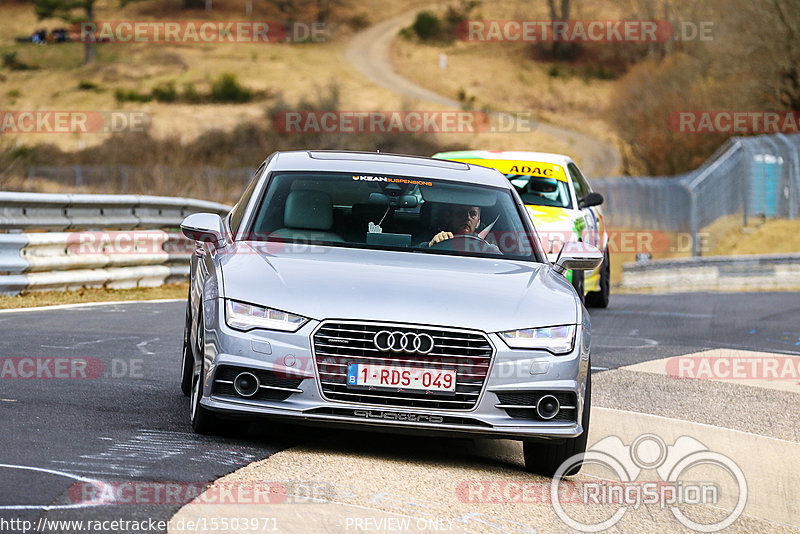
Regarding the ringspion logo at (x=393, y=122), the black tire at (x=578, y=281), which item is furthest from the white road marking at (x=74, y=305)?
the ringspion logo at (x=393, y=122)

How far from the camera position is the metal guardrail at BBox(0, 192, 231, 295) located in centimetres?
1400

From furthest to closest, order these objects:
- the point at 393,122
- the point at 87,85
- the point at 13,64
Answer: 1. the point at 13,64
2. the point at 87,85
3. the point at 393,122

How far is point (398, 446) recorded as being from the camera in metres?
7.02

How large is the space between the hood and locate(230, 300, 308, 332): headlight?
3 centimetres

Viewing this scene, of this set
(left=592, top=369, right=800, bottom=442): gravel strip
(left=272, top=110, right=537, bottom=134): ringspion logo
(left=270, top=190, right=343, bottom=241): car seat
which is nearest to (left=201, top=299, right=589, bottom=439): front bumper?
(left=270, top=190, right=343, bottom=241): car seat

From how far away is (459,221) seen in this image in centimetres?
771

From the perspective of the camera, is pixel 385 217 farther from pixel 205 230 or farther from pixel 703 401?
pixel 703 401

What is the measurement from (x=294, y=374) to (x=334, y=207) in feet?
5.38

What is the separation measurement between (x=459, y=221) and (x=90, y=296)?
8.35 metres

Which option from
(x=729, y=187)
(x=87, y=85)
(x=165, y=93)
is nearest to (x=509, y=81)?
(x=165, y=93)

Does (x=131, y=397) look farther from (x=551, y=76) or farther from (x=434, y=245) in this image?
(x=551, y=76)

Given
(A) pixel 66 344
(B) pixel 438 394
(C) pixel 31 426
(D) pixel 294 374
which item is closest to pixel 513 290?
(B) pixel 438 394

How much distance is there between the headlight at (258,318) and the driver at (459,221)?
5.28ft

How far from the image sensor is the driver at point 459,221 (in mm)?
7664
